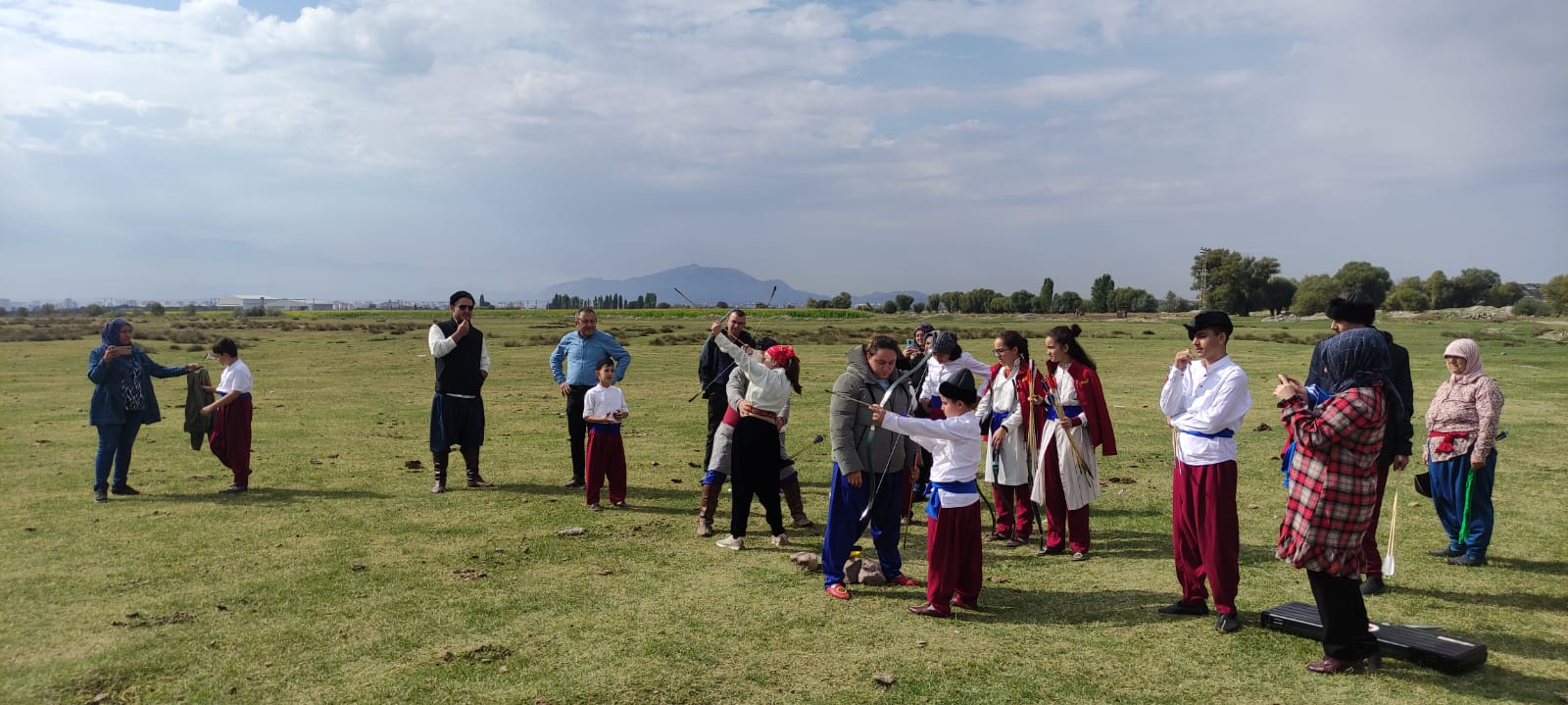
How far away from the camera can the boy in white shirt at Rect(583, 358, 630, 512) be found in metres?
9.70

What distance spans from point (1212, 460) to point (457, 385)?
27.4ft

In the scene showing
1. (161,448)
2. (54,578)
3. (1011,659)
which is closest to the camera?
(1011,659)

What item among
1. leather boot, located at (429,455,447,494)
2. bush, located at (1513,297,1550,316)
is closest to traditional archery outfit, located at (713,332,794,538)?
leather boot, located at (429,455,447,494)

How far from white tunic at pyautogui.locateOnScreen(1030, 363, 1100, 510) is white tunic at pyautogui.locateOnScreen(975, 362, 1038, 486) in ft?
0.87

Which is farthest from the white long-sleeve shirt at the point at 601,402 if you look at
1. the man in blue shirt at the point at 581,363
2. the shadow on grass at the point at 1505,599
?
the shadow on grass at the point at 1505,599

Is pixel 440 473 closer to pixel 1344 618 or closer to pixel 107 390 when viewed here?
pixel 107 390

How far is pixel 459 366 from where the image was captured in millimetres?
10406

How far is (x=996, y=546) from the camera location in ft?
26.9

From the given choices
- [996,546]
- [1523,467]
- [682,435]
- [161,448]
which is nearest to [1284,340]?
[1523,467]

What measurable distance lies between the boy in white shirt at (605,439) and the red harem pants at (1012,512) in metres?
4.23

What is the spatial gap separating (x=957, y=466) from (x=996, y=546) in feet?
8.52

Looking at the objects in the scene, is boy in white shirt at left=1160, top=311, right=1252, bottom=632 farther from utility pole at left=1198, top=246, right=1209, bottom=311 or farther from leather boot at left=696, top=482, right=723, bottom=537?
utility pole at left=1198, top=246, right=1209, bottom=311

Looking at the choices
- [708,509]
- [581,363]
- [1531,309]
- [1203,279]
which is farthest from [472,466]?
[1531,309]

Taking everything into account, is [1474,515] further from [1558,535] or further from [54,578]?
[54,578]
